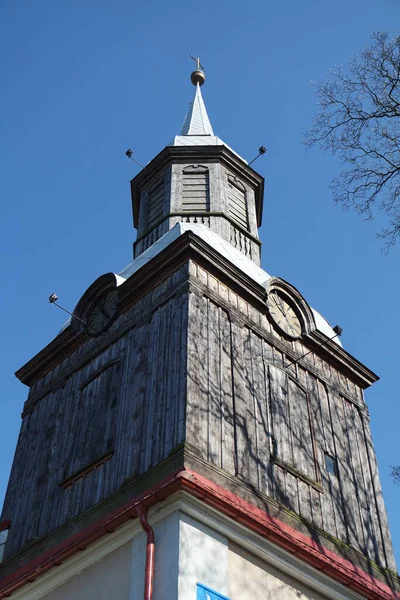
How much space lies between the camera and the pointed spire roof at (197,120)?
21.7 m

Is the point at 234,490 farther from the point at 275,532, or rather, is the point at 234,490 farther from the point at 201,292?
the point at 201,292

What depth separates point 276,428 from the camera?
546 inches

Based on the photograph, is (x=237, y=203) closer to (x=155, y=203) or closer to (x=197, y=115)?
(x=155, y=203)

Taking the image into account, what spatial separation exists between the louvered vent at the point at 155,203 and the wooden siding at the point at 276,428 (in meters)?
4.45

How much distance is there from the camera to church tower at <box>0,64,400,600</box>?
11.1 m

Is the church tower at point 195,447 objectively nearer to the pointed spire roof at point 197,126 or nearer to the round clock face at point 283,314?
the round clock face at point 283,314

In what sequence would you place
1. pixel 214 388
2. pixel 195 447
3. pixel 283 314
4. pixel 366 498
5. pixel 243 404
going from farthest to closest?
pixel 283 314 < pixel 366 498 < pixel 243 404 < pixel 214 388 < pixel 195 447

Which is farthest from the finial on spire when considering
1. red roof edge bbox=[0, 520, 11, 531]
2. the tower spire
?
red roof edge bbox=[0, 520, 11, 531]

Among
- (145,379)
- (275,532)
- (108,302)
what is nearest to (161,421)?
(145,379)

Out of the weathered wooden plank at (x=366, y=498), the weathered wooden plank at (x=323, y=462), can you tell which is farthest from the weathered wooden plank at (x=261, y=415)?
the weathered wooden plank at (x=366, y=498)

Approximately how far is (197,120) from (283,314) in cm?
841

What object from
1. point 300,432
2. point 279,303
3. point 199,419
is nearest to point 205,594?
point 199,419

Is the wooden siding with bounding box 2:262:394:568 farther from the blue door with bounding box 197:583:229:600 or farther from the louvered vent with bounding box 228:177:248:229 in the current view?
the louvered vent with bounding box 228:177:248:229

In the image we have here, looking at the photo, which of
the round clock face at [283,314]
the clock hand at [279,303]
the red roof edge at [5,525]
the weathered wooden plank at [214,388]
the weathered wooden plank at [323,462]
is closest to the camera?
the weathered wooden plank at [214,388]
